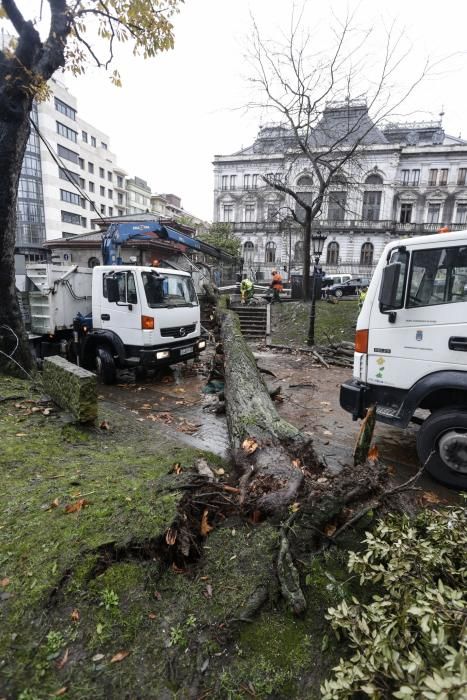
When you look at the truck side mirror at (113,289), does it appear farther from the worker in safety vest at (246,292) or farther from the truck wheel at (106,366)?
the worker in safety vest at (246,292)

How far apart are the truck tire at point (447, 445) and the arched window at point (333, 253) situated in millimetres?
47164

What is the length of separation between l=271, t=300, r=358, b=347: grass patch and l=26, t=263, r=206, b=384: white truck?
6.01 metres

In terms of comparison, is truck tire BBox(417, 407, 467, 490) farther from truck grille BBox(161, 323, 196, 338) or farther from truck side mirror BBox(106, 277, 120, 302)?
truck side mirror BBox(106, 277, 120, 302)

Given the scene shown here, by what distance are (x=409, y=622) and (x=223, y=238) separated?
46263mm

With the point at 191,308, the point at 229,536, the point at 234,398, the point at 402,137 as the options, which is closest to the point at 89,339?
the point at 191,308

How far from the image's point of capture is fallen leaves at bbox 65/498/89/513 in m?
2.60

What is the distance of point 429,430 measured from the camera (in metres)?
4.23

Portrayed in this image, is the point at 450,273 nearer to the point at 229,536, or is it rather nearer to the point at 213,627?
the point at 229,536

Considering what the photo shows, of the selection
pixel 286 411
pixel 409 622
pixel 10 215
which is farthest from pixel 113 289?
pixel 409 622

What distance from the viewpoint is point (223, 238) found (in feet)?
148

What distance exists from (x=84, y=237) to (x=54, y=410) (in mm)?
22089

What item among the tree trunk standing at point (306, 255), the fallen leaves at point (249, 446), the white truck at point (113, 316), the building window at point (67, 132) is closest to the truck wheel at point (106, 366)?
the white truck at point (113, 316)

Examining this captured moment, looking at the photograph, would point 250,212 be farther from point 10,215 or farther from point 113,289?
point 10,215

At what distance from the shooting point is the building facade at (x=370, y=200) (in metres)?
45.3
